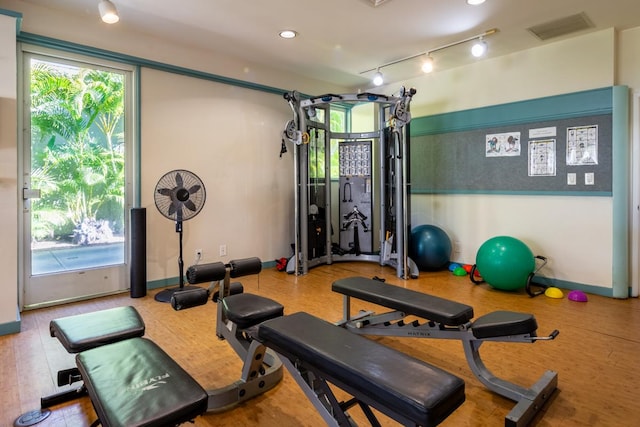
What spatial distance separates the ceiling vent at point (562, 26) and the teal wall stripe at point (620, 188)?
711 mm

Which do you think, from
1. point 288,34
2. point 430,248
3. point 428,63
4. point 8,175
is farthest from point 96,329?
point 428,63

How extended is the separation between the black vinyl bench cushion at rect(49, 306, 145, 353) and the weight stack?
1.94 meters

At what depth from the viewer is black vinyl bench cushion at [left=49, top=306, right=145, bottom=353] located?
1.66 meters

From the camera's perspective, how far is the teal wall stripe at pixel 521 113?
384cm

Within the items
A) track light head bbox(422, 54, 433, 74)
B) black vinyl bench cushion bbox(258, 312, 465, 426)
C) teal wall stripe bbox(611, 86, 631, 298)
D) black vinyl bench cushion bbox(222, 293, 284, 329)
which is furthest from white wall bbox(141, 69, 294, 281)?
teal wall stripe bbox(611, 86, 631, 298)

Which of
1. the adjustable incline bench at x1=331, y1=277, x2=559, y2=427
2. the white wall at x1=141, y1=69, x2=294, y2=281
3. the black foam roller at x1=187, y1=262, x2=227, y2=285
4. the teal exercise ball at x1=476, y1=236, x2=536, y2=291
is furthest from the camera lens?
the white wall at x1=141, y1=69, x2=294, y2=281

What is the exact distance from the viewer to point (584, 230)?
396 cm

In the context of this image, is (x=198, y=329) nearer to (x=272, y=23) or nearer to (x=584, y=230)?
(x=272, y=23)

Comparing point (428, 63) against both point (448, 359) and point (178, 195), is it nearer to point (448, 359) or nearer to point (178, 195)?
point (178, 195)

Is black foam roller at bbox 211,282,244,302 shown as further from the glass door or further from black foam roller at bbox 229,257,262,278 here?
the glass door

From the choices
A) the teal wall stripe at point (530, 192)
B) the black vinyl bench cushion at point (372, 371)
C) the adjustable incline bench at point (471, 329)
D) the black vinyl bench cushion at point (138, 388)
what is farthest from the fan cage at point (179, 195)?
the teal wall stripe at point (530, 192)

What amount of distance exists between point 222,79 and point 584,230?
14.7ft

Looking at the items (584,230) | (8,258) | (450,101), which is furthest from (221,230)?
(584,230)

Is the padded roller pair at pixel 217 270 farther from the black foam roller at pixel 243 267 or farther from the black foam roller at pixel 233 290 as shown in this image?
the black foam roller at pixel 233 290
